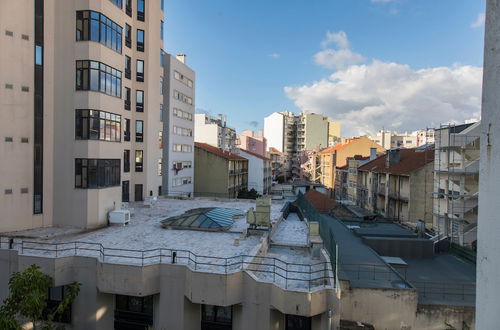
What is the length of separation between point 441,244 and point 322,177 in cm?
5472

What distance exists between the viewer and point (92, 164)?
19.8 meters

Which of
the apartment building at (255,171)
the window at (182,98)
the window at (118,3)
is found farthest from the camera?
the apartment building at (255,171)

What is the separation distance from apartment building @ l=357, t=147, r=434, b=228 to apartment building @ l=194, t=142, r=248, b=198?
63.1ft

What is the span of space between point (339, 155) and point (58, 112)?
53253 millimetres

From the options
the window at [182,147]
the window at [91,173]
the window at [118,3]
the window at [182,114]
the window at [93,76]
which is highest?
the window at [118,3]

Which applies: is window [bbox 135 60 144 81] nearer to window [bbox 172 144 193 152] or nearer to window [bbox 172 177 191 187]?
window [bbox 172 144 193 152]

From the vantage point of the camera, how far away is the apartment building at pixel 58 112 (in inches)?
733

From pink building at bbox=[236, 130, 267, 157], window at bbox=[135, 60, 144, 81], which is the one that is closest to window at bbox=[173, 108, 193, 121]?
window at bbox=[135, 60, 144, 81]

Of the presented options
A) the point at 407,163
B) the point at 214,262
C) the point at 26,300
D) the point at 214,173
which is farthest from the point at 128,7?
the point at 407,163

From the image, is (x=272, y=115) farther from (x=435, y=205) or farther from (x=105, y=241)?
(x=105, y=241)

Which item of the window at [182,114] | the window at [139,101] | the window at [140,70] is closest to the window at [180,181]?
the window at [182,114]

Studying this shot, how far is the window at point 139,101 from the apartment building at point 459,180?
91.0ft

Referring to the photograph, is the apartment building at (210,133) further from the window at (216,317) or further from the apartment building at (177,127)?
the window at (216,317)

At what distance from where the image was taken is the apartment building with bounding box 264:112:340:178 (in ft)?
372
